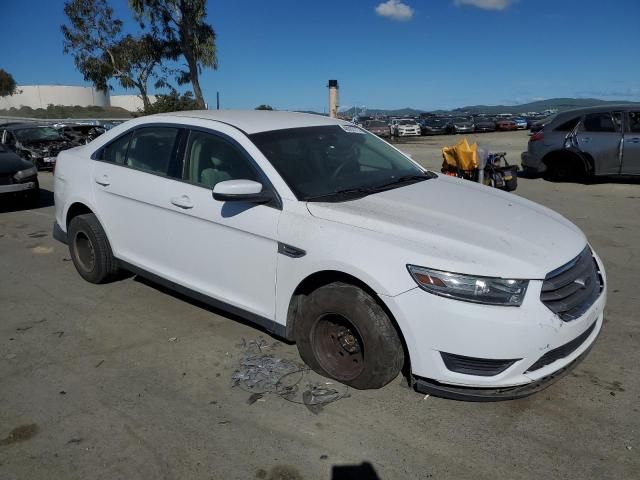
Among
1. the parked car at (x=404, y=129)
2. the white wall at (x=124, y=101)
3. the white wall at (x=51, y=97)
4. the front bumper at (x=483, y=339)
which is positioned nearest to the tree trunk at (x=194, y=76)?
the parked car at (x=404, y=129)

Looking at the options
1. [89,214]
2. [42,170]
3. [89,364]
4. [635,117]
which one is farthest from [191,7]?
[89,364]

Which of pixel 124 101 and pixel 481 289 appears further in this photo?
pixel 124 101

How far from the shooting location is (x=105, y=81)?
107 feet

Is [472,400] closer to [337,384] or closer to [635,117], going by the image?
[337,384]

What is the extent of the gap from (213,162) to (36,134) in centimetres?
1463

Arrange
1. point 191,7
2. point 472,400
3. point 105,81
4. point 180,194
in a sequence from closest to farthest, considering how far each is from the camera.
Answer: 1. point 472,400
2. point 180,194
3. point 191,7
4. point 105,81

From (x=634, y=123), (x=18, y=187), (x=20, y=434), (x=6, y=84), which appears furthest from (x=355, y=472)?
(x=6, y=84)

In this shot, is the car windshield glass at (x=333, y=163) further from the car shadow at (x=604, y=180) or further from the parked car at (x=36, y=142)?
the parked car at (x=36, y=142)

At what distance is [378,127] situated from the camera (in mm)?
35094

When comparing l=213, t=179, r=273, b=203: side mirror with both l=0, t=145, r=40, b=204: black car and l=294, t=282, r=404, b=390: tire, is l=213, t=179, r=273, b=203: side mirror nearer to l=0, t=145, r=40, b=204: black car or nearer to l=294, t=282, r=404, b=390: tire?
l=294, t=282, r=404, b=390: tire

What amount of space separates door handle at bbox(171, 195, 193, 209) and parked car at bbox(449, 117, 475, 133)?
117 ft

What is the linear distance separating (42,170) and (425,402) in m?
15.5

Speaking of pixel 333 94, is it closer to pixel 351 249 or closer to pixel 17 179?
pixel 17 179

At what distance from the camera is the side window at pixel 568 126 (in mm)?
10734
